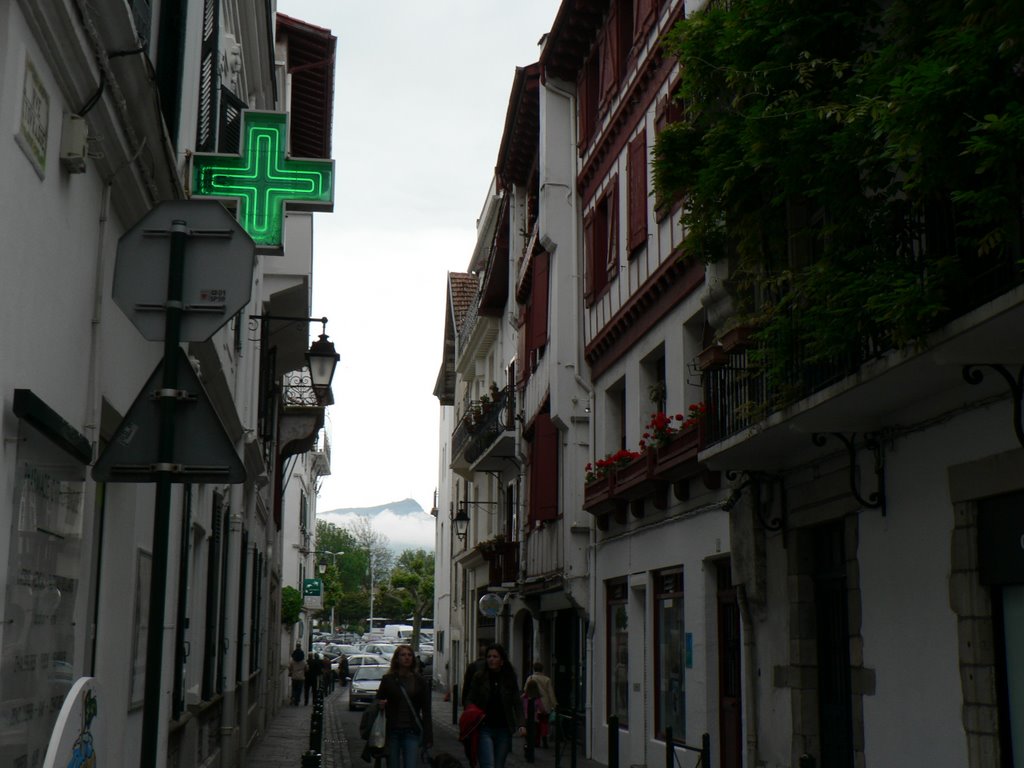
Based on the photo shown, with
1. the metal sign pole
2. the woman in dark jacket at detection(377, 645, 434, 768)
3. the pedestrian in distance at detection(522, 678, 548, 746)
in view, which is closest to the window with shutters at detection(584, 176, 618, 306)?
the pedestrian in distance at detection(522, 678, 548, 746)

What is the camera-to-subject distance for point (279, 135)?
9.92 m

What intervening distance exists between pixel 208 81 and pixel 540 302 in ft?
46.7

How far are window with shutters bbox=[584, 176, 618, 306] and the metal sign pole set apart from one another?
53.0ft

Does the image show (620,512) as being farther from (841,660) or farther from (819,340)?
(819,340)

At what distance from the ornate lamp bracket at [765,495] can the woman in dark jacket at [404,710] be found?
408cm

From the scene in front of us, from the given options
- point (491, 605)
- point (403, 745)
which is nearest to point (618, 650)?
point (403, 745)

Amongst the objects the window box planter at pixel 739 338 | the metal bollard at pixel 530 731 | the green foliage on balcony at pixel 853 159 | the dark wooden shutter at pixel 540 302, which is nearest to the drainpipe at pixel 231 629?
the metal bollard at pixel 530 731

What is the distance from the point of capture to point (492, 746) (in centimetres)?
1386

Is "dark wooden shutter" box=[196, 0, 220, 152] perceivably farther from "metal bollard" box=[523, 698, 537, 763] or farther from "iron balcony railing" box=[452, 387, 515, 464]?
"iron balcony railing" box=[452, 387, 515, 464]

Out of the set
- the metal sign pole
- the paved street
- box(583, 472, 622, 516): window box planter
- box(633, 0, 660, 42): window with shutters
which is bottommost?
the paved street

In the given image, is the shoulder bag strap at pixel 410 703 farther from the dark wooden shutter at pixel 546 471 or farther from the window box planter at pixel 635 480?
Result: the dark wooden shutter at pixel 546 471

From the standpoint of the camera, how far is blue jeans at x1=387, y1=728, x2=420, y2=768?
43.3 ft

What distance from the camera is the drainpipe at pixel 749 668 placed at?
45.8ft

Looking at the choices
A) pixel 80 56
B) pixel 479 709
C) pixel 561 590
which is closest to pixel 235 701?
pixel 479 709
